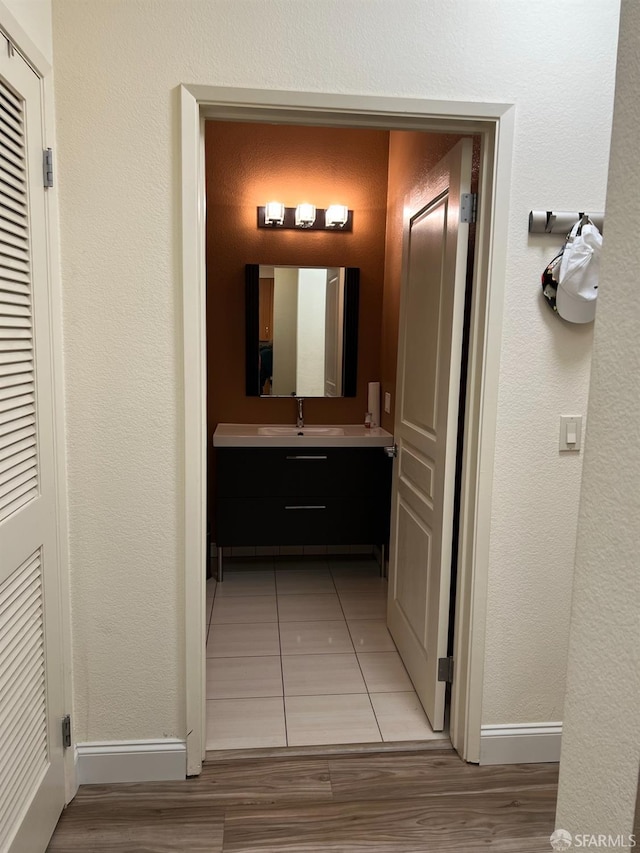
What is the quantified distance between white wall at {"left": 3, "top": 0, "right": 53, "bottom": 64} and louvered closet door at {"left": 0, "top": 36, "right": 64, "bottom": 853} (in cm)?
9

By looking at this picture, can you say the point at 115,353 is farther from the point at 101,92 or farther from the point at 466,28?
the point at 466,28

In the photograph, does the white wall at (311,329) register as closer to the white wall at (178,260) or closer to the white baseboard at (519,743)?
the white wall at (178,260)

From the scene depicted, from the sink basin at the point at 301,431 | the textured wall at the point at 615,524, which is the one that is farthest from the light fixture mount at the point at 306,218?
the textured wall at the point at 615,524

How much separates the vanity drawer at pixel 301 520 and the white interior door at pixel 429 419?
667mm

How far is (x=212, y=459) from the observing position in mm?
3965

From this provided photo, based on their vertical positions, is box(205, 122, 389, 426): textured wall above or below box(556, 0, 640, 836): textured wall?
above

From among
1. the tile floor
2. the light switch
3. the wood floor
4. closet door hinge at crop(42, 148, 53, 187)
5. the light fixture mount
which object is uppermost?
the light fixture mount

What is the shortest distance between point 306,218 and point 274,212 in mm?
196

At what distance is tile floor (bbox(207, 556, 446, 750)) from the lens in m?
2.38

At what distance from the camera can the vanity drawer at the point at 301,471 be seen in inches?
140

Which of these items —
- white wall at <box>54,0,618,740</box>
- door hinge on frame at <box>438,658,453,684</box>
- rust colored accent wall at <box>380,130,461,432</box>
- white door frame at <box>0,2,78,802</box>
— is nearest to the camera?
white door frame at <box>0,2,78,802</box>

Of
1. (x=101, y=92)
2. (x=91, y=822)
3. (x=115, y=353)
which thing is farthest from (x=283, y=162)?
(x=91, y=822)

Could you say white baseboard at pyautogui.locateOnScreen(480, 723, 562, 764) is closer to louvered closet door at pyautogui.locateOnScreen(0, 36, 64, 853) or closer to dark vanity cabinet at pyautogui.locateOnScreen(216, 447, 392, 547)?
louvered closet door at pyautogui.locateOnScreen(0, 36, 64, 853)

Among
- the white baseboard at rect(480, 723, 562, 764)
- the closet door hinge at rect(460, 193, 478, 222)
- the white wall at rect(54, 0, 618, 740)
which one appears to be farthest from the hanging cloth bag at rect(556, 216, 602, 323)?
the white baseboard at rect(480, 723, 562, 764)
